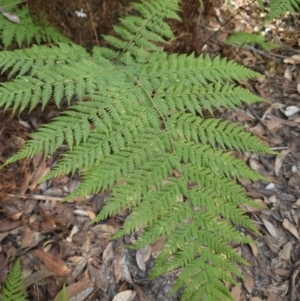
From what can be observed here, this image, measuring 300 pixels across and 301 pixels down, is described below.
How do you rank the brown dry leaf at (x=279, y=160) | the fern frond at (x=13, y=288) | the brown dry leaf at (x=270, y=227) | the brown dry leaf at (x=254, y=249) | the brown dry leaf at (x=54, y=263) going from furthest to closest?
1. the brown dry leaf at (x=279, y=160)
2. the brown dry leaf at (x=270, y=227)
3. the brown dry leaf at (x=254, y=249)
4. the brown dry leaf at (x=54, y=263)
5. the fern frond at (x=13, y=288)

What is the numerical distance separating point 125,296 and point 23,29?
235 centimetres

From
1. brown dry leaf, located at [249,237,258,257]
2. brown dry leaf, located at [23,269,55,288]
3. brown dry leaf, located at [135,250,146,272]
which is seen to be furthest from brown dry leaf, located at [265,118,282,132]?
brown dry leaf, located at [23,269,55,288]

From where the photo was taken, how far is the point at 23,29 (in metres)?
2.86

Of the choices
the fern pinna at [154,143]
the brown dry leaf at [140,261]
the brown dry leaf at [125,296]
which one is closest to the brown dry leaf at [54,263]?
the brown dry leaf at [125,296]

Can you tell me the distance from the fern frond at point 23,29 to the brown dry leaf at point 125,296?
2.15m

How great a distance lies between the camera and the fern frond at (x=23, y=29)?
9.18ft

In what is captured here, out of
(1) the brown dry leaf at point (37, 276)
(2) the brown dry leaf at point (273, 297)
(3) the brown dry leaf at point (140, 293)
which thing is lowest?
(2) the brown dry leaf at point (273, 297)

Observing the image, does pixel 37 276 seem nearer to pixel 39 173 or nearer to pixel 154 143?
pixel 39 173

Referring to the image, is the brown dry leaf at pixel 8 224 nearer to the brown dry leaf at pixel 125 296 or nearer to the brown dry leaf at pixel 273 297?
the brown dry leaf at pixel 125 296

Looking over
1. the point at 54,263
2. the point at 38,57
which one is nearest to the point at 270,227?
the point at 54,263

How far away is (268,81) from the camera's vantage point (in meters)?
3.80

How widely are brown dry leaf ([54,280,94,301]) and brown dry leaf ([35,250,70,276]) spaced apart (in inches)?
5.0

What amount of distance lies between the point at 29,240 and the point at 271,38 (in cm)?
346

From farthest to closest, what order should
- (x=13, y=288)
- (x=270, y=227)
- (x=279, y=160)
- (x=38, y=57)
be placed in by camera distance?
1. (x=279, y=160)
2. (x=270, y=227)
3. (x=38, y=57)
4. (x=13, y=288)
